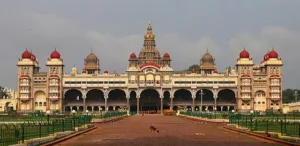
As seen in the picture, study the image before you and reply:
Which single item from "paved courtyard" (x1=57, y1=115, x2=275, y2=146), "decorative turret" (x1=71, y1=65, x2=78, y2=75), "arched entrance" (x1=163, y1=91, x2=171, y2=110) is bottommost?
"paved courtyard" (x1=57, y1=115, x2=275, y2=146)

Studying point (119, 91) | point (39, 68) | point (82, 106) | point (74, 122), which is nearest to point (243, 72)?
point (119, 91)

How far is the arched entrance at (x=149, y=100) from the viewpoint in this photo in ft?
380

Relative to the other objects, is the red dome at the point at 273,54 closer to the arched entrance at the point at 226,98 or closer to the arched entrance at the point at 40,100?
the arched entrance at the point at 226,98

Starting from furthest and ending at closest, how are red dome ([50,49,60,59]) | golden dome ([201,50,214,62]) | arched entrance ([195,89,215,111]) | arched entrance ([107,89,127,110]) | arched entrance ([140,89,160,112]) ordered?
1. golden dome ([201,50,214,62])
2. arched entrance ([140,89,160,112])
3. arched entrance ([107,89,127,110])
4. arched entrance ([195,89,215,111])
5. red dome ([50,49,60,59])

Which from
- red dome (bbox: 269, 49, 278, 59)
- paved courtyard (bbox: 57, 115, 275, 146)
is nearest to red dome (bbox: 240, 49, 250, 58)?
red dome (bbox: 269, 49, 278, 59)

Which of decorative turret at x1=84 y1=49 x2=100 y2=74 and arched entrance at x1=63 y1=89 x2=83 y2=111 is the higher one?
decorative turret at x1=84 y1=49 x2=100 y2=74

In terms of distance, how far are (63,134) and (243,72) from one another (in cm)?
8602

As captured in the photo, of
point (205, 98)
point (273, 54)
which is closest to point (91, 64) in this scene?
point (205, 98)

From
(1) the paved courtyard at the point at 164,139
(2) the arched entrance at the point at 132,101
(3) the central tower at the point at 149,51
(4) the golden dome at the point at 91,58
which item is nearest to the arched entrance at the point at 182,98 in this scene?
(2) the arched entrance at the point at 132,101

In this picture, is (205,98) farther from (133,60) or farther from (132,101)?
(133,60)

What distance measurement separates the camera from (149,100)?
380 ft

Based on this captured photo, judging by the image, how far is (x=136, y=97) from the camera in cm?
11419

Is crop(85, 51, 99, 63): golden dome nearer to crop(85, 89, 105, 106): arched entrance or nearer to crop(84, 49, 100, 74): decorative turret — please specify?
crop(84, 49, 100, 74): decorative turret

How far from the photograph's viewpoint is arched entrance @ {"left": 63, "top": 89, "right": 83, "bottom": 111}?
11297 centimetres
